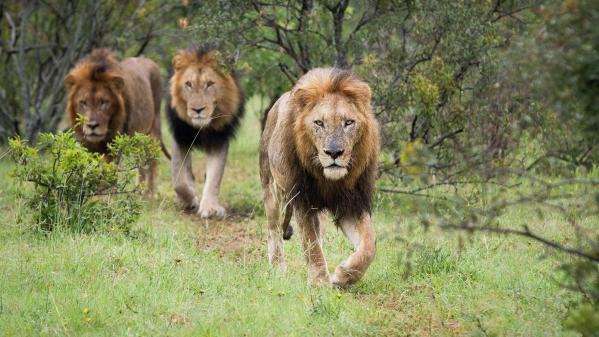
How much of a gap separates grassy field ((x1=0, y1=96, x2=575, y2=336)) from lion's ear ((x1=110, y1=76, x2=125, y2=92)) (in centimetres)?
248

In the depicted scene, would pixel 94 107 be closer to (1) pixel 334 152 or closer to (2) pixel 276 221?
(2) pixel 276 221

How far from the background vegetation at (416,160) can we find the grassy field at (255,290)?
19 mm

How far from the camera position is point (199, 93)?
9539mm

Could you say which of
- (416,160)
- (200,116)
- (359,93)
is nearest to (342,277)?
(359,93)

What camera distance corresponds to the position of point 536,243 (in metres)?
6.78

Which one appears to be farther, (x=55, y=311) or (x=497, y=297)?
(x=497, y=297)

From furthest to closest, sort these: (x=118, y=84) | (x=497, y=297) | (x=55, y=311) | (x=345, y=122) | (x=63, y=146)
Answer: (x=118, y=84)
(x=63, y=146)
(x=345, y=122)
(x=497, y=297)
(x=55, y=311)

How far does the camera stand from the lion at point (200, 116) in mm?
9477

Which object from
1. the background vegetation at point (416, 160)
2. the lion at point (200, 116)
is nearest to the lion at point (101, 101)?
the lion at point (200, 116)

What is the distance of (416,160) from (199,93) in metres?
6.22

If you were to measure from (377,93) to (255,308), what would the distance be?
4200 mm

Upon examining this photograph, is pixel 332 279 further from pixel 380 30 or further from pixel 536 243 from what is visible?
pixel 380 30

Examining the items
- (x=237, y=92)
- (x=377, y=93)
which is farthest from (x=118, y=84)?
(x=377, y=93)

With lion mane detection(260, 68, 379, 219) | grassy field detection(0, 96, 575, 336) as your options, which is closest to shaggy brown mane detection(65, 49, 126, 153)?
grassy field detection(0, 96, 575, 336)
